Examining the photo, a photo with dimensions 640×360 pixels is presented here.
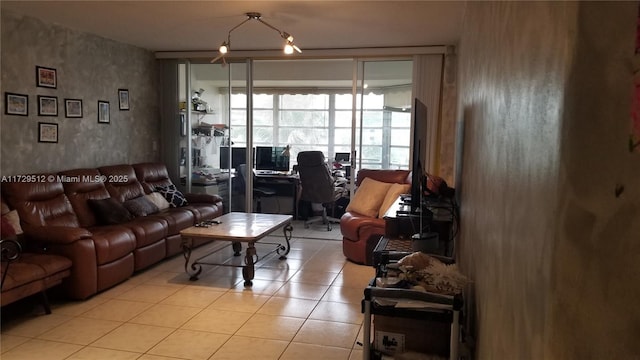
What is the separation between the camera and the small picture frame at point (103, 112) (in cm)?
546

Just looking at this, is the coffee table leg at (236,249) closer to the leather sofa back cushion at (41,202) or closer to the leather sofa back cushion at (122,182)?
the leather sofa back cushion at (122,182)

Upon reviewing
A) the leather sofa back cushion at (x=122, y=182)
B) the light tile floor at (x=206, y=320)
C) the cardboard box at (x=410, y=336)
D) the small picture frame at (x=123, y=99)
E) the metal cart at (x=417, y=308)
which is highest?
the small picture frame at (x=123, y=99)

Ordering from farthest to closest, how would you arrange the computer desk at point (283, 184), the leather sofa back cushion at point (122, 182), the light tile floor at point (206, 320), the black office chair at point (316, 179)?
the computer desk at point (283, 184) < the black office chair at point (316, 179) < the leather sofa back cushion at point (122, 182) < the light tile floor at point (206, 320)

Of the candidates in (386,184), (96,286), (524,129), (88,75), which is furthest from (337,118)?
(524,129)

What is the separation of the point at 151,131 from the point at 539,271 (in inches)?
250

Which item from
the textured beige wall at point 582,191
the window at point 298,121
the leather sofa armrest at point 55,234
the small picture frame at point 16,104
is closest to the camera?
the textured beige wall at point 582,191

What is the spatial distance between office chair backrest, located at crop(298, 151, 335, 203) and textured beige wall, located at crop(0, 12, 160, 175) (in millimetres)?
2059

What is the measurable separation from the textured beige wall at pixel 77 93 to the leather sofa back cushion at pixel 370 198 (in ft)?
9.62

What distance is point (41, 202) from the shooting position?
4.28 m

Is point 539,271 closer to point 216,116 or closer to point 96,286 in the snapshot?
point 96,286

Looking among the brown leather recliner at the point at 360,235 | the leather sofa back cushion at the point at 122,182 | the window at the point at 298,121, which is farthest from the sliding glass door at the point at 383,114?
the leather sofa back cushion at the point at 122,182

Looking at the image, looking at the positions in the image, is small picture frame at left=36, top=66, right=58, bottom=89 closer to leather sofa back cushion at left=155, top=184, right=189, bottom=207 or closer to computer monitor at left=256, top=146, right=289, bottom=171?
leather sofa back cushion at left=155, top=184, right=189, bottom=207

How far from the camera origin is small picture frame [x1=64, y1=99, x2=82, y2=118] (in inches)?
195

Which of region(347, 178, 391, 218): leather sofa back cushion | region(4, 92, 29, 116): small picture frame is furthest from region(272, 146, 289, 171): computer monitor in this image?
region(4, 92, 29, 116): small picture frame
